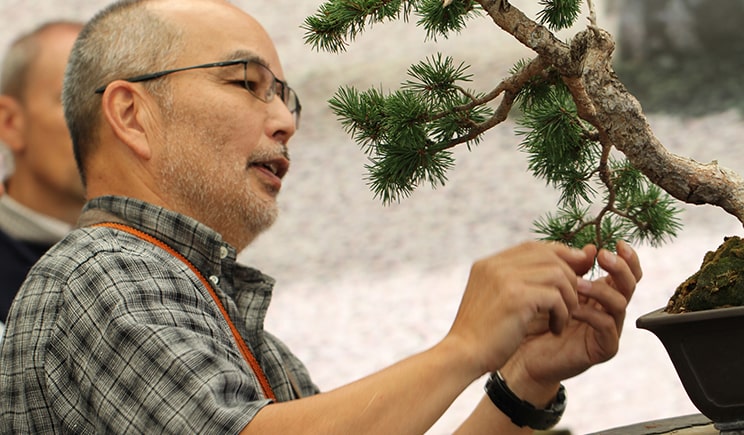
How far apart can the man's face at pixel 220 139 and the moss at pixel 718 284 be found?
26.5 inches

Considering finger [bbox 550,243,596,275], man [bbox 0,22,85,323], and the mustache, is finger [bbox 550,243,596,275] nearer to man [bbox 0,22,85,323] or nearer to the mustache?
the mustache

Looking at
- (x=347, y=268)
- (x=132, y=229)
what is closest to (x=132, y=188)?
(x=132, y=229)

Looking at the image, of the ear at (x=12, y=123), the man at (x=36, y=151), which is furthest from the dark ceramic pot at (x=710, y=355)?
the ear at (x=12, y=123)

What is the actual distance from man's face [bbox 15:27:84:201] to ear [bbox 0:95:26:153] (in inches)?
0.6

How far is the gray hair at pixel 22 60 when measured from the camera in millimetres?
2564

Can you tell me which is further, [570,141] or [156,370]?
[570,141]

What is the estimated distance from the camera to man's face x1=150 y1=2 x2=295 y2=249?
1343mm

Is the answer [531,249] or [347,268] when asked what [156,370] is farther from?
[347,268]

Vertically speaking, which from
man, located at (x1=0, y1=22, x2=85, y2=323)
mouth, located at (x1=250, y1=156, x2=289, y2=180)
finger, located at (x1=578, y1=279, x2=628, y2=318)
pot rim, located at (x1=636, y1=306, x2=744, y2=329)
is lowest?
pot rim, located at (x1=636, y1=306, x2=744, y2=329)

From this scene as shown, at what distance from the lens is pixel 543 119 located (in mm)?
1150

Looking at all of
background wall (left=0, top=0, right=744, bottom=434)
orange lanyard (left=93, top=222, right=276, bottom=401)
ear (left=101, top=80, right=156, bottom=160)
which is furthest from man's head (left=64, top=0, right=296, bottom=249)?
background wall (left=0, top=0, right=744, bottom=434)

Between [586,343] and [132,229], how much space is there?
2.13 ft

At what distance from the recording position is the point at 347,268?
14.9 feet

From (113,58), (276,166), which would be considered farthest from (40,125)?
(276,166)
